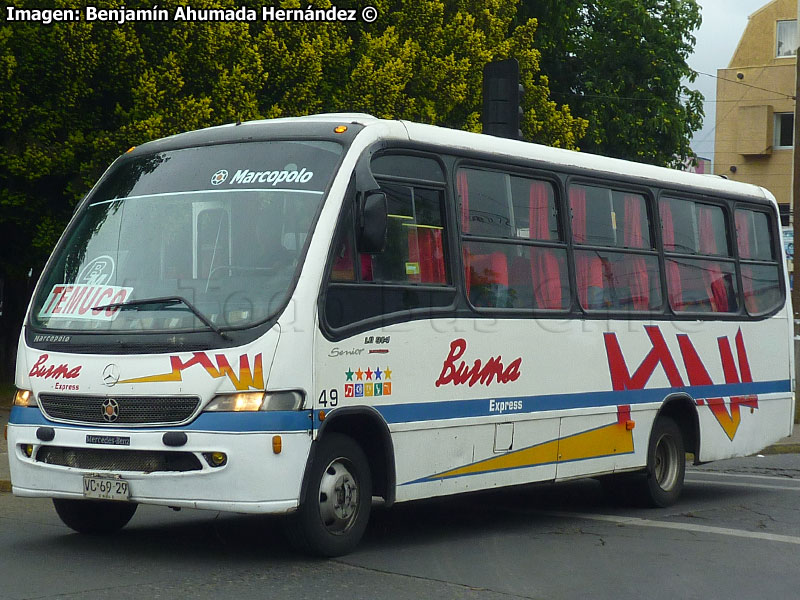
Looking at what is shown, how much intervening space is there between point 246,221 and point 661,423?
518 centimetres

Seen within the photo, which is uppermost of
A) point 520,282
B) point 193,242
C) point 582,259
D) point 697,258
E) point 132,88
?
point 132,88

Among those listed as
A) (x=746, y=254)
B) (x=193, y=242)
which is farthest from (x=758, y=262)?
(x=193, y=242)

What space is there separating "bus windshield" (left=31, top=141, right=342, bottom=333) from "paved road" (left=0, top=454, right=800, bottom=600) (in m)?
1.53

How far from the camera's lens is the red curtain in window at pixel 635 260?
11953 mm

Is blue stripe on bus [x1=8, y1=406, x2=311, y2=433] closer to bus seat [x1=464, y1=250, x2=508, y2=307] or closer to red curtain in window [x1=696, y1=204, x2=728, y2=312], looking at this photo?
bus seat [x1=464, y1=250, x2=508, y2=307]

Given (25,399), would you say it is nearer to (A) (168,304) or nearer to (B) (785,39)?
(A) (168,304)

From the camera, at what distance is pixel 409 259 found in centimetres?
935

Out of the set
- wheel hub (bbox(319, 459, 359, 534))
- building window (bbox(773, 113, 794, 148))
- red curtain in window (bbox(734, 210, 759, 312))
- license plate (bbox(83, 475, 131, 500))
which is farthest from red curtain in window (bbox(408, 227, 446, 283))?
building window (bbox(773, 113, 794, 148))

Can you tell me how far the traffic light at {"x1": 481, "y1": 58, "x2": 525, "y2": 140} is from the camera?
17.1 meters

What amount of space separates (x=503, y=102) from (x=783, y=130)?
3457 cm

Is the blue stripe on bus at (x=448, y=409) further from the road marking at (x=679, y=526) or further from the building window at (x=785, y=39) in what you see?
the building window at (x=785, y=39)

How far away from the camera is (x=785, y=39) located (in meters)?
49.2

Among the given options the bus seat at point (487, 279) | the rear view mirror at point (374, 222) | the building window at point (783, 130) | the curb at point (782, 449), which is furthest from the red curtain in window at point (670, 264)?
the building window at point (783, 130)

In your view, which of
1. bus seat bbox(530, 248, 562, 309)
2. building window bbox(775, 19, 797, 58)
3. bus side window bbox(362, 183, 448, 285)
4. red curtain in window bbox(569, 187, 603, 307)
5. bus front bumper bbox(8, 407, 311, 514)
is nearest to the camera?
bus front bumper bbox(8, 407, 311, 514)
